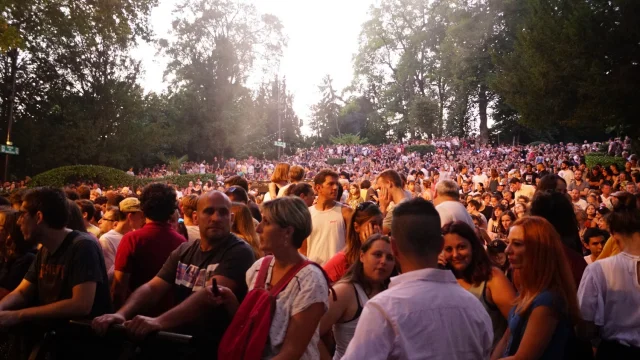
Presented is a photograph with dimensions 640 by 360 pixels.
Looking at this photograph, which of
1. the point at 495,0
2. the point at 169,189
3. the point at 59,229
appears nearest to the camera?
the point at 59,229

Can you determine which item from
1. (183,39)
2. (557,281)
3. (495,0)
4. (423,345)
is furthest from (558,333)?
(183,39)

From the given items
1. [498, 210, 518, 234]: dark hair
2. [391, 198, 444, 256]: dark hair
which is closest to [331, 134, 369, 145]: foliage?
[498, 210, 518, 234]: dark hair

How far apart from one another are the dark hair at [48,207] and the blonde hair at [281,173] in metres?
4.70

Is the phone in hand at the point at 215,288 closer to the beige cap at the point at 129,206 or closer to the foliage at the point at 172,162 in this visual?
the beige cap at the point at 129,206

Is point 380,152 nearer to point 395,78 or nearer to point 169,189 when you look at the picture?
point 395,78

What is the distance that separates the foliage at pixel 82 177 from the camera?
89.5 ft

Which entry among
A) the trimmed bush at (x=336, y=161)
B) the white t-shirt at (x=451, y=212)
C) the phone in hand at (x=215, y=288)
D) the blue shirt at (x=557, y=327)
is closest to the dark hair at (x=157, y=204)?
the phone in hand at (x=215, y=288)

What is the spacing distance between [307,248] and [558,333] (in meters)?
3.36

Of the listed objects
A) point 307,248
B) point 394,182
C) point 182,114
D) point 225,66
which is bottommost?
point 307,248

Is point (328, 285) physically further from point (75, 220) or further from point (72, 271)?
point (75, 220)

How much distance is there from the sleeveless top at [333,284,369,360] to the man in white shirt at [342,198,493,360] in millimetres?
1005

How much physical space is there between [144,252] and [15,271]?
962 millimetres

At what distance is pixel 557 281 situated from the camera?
2.96 metres

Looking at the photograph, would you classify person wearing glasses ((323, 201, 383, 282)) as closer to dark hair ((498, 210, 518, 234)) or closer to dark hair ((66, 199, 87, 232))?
dark hair ((66, 199, 87, 232))
